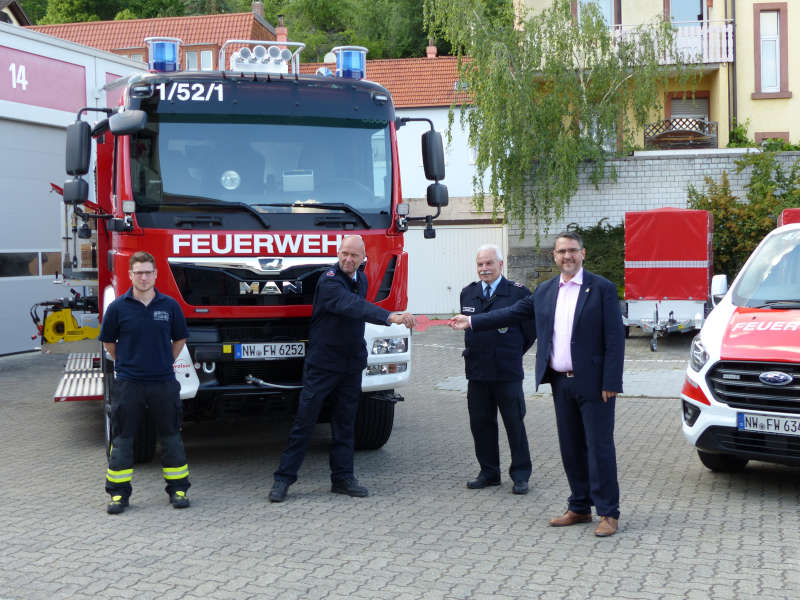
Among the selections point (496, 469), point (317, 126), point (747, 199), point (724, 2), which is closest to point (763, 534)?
point (496, 469)

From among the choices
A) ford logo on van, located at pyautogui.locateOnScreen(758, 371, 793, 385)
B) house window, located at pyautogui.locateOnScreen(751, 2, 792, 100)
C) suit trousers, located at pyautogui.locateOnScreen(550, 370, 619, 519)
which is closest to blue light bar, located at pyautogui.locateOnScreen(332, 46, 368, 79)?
suit trousers, located at pyautogui.locateOnScreen(550, 370, 619, 519)

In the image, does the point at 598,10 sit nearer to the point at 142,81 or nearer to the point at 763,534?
the point at 142,81

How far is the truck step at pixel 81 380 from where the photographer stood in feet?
29.6

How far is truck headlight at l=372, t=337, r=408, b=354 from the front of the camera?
8117 mm

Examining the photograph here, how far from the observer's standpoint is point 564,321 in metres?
6.41

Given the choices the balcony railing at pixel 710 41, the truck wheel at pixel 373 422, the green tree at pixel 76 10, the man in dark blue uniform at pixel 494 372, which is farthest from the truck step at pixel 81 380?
the green tree at pixel 76 10

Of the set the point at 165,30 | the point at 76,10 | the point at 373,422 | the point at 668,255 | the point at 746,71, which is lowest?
the point at 373,422

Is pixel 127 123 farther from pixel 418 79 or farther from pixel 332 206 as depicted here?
pixel 418 79

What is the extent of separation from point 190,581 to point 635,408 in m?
7.55

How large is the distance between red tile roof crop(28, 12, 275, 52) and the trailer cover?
29675 millimetres

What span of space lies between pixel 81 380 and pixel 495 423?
14.2ft

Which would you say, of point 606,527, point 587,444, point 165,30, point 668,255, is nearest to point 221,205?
point 587,444

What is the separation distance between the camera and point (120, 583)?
5379 millimetres

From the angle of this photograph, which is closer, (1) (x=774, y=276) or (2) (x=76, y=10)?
(1) (x=774, y=276)
